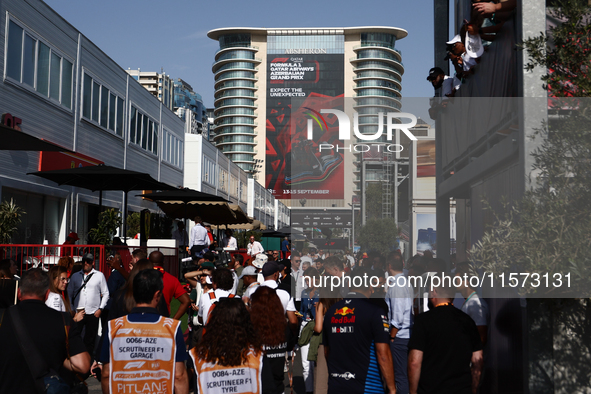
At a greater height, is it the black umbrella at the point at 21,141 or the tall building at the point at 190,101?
the tall building at the point at 190,101

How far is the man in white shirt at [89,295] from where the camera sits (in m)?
9.41

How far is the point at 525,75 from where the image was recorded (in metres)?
6.29

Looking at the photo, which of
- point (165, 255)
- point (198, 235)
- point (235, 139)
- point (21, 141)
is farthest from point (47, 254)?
point (235, 139)

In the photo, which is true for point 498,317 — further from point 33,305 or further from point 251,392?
point 33,305

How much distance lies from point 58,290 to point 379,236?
408cm

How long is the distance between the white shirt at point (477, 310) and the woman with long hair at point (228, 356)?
2.97 metres

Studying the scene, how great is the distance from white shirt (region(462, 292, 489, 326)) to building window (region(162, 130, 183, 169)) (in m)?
25.8

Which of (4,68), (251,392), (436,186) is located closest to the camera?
(251,392)

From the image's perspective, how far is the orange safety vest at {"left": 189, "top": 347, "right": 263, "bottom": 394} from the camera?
13.4ft

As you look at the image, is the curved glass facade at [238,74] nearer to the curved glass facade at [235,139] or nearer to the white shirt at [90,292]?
the curved glass facade at [235,139]

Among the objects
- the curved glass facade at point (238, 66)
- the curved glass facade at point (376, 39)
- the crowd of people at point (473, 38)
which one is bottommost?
the crowd of people at point (473, 38)

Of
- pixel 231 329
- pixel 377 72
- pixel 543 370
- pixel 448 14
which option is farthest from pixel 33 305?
pixel 377 72

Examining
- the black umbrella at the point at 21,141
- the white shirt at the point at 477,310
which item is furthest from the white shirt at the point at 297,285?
the black umbrella at the point at 21,141

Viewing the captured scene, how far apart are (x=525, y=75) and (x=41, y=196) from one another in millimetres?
14408
